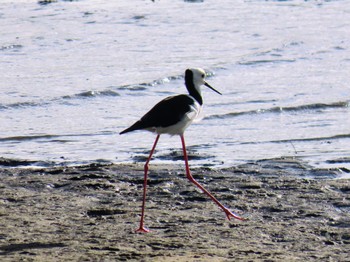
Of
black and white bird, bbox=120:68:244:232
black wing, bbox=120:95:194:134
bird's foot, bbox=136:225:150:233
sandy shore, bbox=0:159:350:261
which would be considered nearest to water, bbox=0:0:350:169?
sandy shore, bbox=0:159:350:261

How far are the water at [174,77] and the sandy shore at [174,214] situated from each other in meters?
0.85

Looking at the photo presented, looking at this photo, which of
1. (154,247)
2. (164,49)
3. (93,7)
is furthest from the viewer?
(93,7)

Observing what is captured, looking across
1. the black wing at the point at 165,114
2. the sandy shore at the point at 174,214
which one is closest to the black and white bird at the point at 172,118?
the black wing at the point at 165,114

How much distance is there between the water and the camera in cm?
1005

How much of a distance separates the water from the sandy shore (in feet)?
2.79

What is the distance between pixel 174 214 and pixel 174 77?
7646 mm

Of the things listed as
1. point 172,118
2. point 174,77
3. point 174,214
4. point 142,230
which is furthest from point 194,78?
point 174,77

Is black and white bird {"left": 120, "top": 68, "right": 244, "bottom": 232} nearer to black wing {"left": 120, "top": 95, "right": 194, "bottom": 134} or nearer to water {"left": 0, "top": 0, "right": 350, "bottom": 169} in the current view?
black wing {"left": 120, "top": 95, "right": 194, "bottom": 134}

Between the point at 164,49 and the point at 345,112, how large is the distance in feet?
18.9

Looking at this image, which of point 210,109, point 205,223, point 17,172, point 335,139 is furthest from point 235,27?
point 205,223

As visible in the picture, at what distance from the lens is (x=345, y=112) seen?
11859mm

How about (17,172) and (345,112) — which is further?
(345,112)

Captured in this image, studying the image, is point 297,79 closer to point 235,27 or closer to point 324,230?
point 235,27

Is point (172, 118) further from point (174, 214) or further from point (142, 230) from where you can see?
point (142, 230)
